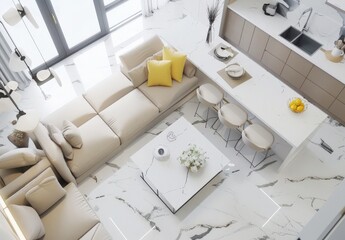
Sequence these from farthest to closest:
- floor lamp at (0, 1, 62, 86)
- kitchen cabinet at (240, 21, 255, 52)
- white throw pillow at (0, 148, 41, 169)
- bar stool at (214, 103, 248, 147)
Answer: kitchen cabinet at (240, 21, 255, 52) < bar stool at (214, 103, 248, 147) < white throw pillow at (0, 148, 41, 169) < floor lamp at (0, 1, 62, 86)

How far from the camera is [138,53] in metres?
5.33

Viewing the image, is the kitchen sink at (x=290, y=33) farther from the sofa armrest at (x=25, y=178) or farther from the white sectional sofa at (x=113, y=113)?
the sofa armrest at (x=25, y=178)

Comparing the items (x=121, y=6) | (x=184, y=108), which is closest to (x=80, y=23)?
(x=121, y=6)

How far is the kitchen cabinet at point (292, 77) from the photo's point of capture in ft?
17.8

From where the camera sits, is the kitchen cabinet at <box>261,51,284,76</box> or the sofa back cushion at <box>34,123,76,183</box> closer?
the sofa back cushion at <box>34,123,76,183</box>

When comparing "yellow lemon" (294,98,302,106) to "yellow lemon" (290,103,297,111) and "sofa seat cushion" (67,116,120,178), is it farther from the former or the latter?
"sofa seat cushion" (67,116,120,178)

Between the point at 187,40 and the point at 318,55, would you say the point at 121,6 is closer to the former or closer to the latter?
the point at 187,40

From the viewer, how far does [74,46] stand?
6246 millimetres

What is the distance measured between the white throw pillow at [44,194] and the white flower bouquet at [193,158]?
65.0 inches

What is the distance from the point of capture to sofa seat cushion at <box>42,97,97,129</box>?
4.78 m

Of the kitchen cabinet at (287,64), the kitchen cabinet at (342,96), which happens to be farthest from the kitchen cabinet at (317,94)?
the kitchen cabinet at (342,96)

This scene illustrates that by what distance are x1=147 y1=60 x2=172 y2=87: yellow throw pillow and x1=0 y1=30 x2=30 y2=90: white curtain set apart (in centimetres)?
231

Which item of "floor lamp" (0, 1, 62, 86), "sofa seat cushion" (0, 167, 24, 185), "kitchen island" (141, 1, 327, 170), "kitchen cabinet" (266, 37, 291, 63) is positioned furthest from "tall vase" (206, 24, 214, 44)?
"sofa seat cushion" (0, 167, 24, 185)

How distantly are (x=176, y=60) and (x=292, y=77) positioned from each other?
Result: 2079 mm
